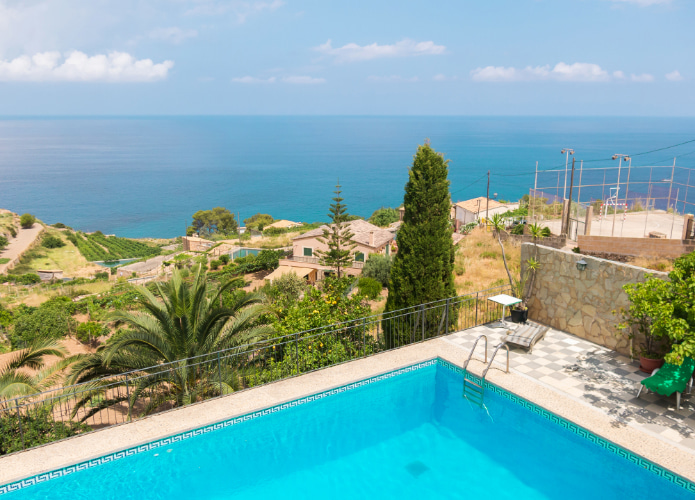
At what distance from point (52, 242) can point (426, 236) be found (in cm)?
6429

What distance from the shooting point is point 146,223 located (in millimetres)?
92812

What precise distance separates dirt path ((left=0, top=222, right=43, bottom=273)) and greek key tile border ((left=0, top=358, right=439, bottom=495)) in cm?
5395

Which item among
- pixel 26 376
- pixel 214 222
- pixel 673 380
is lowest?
pixel 214 222

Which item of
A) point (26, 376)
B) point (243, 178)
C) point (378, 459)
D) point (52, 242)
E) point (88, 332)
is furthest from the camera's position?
point (243, 178)

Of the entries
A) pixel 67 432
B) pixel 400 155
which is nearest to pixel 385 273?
pixel 67 432

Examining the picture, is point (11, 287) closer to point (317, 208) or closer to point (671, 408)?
point (671, 408)

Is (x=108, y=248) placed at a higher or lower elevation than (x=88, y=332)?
lower

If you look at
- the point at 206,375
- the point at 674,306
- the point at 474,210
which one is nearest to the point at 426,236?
the point at 674,306

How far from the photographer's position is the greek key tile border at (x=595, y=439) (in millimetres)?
5730

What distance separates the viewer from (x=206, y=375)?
8234mm

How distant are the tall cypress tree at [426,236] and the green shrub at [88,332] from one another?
16947 millimetres

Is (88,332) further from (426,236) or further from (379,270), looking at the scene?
(426,236)

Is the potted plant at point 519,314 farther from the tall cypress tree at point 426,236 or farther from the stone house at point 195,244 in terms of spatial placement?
the stone house at point 195,244

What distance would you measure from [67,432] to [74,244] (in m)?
64.7
